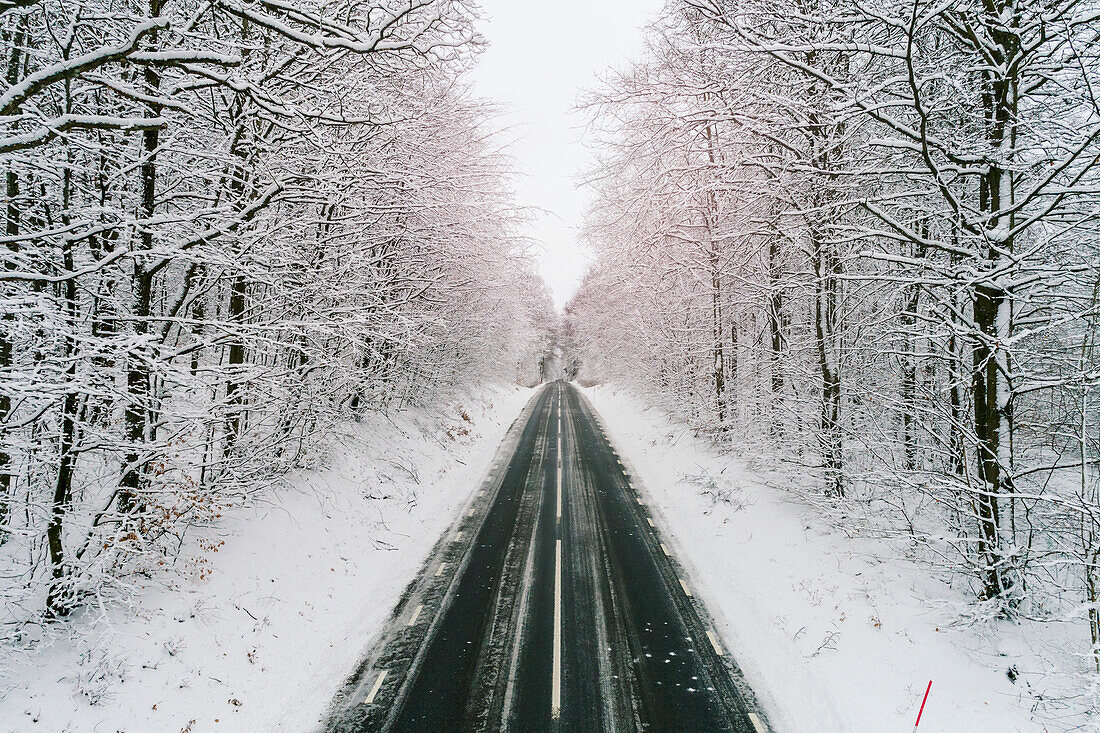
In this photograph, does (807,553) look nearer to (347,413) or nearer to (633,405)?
(347,413)

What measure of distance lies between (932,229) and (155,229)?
36.7 ft

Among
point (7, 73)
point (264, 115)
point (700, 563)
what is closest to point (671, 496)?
point (700, 563)

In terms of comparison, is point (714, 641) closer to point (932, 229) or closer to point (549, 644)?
point (549, 644)

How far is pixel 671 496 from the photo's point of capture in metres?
13.6

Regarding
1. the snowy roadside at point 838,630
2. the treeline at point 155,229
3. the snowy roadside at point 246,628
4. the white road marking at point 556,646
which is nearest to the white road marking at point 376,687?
the snowy roadside at point 246,628

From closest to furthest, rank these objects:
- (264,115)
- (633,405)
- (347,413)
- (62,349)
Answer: (62,349), (264,115), (347,413), (633,405)

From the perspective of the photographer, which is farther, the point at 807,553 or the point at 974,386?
the point at 807,553

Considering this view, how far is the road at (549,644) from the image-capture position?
5.70m

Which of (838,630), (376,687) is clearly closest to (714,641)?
(838,630)

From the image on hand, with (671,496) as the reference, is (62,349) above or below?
above

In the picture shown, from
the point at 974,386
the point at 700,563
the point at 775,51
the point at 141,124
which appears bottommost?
the point at 700,563

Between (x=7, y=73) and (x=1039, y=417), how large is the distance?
48.8 ft

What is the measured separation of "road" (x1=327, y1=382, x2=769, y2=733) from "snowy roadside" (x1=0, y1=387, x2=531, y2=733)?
2.21 feet

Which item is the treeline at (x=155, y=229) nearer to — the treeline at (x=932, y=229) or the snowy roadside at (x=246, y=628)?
the snowy roadside at (x=246, y=628)
